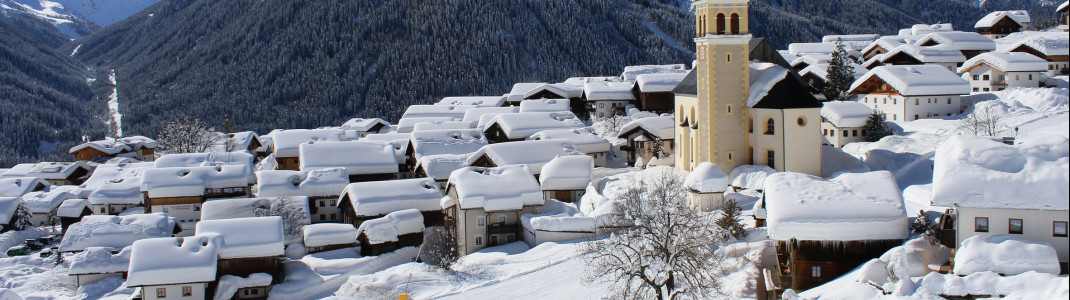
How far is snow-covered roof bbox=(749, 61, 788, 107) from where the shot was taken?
39.8m

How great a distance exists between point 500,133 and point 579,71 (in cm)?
8935

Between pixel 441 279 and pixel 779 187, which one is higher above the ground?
pixel 779 187

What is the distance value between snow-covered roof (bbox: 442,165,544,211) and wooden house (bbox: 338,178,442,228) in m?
3.42

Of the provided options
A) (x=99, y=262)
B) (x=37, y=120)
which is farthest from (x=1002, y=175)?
(x=37, y=120)

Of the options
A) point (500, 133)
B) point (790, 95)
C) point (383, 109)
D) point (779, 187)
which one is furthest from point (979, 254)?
point (383, 109)

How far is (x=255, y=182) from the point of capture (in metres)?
56.8

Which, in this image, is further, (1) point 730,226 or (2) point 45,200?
(2) point 45,200

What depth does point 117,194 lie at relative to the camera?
57.0 metres

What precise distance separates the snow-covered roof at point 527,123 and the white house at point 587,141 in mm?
2445

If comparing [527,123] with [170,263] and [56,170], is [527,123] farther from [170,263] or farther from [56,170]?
[56,170]

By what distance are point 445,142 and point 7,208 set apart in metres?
29.1

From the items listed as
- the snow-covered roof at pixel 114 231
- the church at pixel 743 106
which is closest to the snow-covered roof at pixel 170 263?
the snow-covered roof at pixel 114 231

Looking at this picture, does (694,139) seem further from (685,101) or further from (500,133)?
(500,133)

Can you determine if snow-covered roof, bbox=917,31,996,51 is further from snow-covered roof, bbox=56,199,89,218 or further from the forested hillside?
the forested hillside
